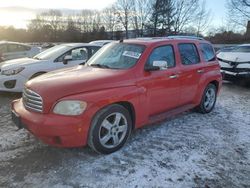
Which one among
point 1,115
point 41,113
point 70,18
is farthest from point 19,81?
point 70,18

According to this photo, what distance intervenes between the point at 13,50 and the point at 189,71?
9.32 metres

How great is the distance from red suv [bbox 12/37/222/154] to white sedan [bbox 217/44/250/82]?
14.4 ft

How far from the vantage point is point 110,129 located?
14.2ft

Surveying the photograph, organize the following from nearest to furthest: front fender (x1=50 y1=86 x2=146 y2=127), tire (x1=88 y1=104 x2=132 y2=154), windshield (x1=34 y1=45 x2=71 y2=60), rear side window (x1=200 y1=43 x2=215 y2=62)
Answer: front fender (x1=50 y1=86 x2=146 y2=127)
tire (x1=88 y1=104 x2=132 y2=154)
rear side window (x1=200 y1=43 x2=215 y2=62)
windshield (x1=34 y1=45 x2=71 y2=60)

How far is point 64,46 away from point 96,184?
5950 millimetres

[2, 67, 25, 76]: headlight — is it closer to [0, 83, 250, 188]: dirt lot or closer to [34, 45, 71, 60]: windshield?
[34, 45, 71, 60]: windshield

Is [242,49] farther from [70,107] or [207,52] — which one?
[70,107]

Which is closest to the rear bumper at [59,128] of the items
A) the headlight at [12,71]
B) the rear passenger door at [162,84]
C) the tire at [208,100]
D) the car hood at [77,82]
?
the car hood at [77,82]

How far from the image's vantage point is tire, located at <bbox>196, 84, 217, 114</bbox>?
645 centimetres

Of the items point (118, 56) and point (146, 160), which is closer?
point (146, 160)

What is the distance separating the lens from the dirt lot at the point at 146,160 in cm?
370

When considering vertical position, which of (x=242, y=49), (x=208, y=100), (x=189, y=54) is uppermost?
(x=189, y=54)

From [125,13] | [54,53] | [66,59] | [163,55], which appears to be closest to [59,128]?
[163,55]

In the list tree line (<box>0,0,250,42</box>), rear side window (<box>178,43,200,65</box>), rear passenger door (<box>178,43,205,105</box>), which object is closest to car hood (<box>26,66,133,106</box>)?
rear passenger door (<box>178,43,205,105</box>)
